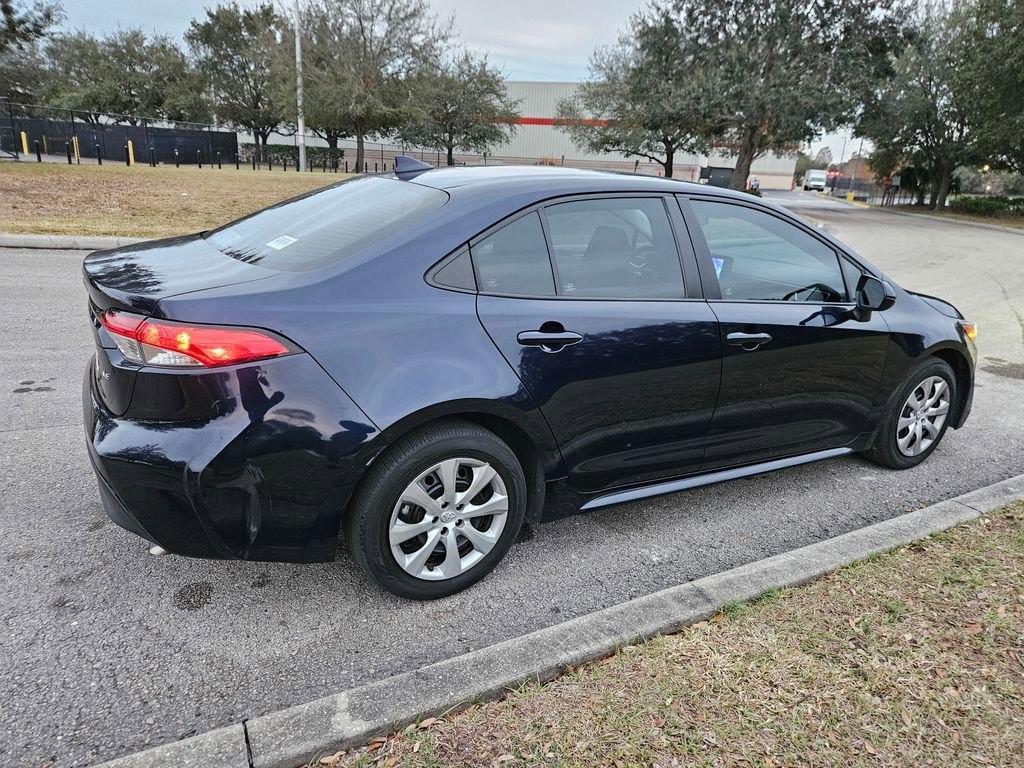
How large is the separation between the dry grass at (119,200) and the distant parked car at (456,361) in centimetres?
1025

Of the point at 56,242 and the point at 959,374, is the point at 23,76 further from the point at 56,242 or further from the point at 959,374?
the point at 959,374

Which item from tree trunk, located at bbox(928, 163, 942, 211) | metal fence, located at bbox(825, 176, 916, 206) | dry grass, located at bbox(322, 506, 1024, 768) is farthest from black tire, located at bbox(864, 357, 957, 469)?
metal fence, located at bbox(825, 176, 916, 206)

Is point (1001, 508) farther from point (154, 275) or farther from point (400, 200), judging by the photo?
point (154, 275)

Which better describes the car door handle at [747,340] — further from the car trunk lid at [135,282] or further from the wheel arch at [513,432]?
the car trunk lid at [135,282]

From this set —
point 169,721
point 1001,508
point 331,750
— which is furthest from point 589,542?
point 1001,508

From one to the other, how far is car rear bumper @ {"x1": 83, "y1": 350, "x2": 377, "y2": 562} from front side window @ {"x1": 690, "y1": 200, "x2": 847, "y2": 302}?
1.91 meters

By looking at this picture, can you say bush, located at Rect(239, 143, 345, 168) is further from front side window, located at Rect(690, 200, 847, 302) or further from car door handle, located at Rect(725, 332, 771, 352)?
car door handle, located at Rect(725, 332, 771, 352)

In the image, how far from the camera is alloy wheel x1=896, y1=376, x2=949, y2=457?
13.3 ft

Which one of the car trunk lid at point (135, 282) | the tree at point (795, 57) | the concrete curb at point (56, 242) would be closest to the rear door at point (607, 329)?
the car trunk lid at point (135, 282)

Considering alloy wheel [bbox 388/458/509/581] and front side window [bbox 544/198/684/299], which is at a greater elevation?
front side window [bbox 544/198/684/299]

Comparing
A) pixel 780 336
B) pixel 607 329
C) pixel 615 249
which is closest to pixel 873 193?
pixel 780 336

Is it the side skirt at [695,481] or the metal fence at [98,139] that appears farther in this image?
the metal fence at [98,139]

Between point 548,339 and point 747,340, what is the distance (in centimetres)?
A: 105

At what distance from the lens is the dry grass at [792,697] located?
1987 millimetres
